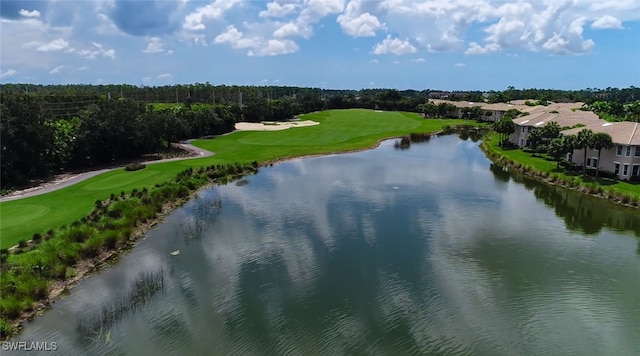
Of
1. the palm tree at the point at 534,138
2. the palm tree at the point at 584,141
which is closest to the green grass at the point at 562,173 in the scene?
the palm tree at the point at 534,138

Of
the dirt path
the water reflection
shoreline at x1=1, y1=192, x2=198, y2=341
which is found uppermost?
the dirt path

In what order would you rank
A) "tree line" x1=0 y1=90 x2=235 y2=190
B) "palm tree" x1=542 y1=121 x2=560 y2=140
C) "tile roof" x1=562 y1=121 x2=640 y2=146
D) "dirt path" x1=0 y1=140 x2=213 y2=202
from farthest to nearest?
"palm tree" x1=542 y1=121 x2=560 y2=140, "tree line" x1=0 y1=90 x2=235 y2=190, "tile roof" x1=562 y1=121 x2=640 y2=146, "dirt path" x1=0 y1=140 x2=213 y2=202

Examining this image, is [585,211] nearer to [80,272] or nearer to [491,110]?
[80,272]

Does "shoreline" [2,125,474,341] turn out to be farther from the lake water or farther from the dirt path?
the dirt path

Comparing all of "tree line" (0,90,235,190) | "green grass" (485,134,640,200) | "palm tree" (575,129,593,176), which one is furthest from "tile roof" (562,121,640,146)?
"tree line" (0,90,235,190)

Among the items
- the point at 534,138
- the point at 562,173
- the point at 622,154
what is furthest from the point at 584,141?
the point at 534,138

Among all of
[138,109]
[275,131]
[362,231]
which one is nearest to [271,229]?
[362,231]

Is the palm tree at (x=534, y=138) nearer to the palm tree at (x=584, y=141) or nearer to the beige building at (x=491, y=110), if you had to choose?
the palm tree at (x=584, y=141)
